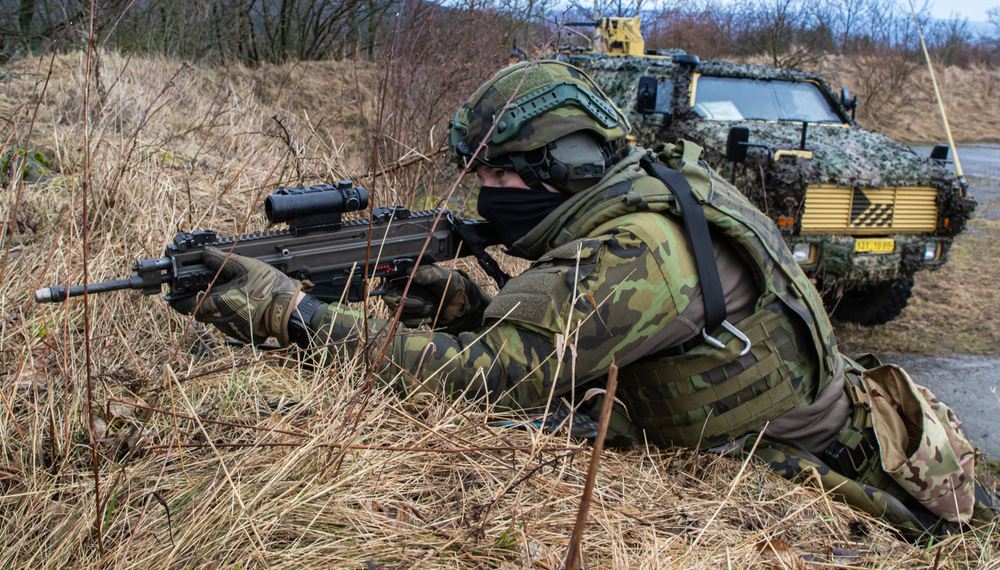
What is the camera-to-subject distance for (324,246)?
2.41m

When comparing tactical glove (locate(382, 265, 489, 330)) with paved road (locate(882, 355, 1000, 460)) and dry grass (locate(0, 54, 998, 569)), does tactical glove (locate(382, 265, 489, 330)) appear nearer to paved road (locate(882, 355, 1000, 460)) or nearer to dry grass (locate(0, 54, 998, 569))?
dry grass (locate(0, 54, 998, 569))

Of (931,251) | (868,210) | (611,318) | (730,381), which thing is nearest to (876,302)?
(931,251)

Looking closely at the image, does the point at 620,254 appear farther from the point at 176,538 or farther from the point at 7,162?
the point at 7,162

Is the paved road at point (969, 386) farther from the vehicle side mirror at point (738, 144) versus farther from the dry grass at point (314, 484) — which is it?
the dry grass at point (314, 484)

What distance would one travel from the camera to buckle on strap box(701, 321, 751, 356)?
2.09m

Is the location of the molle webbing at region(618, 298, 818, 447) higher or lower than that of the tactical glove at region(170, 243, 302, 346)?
lower

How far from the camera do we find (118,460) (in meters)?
1.72

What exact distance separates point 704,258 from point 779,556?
2.77 ft

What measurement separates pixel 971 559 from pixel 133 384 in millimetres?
2581

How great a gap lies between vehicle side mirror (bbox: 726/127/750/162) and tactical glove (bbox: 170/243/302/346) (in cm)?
388

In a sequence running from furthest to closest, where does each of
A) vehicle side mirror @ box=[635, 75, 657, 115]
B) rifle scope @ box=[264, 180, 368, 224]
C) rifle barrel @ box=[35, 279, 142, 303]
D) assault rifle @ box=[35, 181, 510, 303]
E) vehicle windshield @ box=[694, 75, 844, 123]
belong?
Result: vehicle windshield @ box=[694, 75, 844, 123]
vehicle side mirror @ box=[635, 75, 657, 115]
rifle scope @ box=[264, 180, 368, 224]
assault rifle @ box=[35, 181, 510, 303]
rifle barrel @ box=[35, 279, 142, 303]

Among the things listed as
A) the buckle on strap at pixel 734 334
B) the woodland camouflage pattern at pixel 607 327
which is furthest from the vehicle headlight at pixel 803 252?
the buckle on strap at pixel 734 334

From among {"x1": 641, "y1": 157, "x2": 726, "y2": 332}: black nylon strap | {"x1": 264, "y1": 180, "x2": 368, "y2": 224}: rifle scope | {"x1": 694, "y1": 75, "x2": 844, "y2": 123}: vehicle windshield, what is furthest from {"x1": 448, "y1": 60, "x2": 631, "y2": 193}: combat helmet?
{"x1": 694, "y1": 75, "x2": 844, "y2": 123}: vehicle windshield

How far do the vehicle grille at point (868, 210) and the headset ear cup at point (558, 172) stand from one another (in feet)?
11.1
